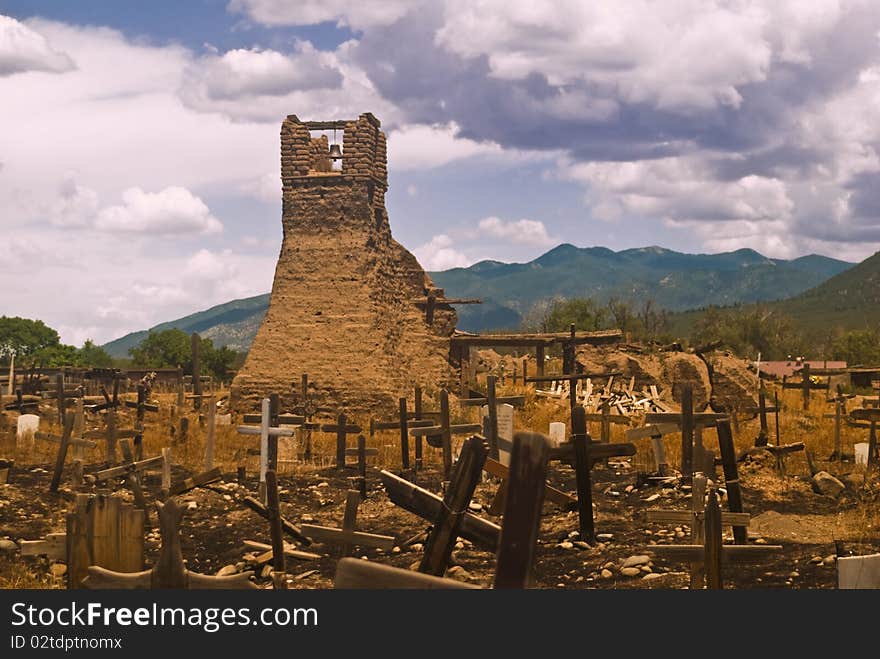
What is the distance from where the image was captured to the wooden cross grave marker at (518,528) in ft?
14.8

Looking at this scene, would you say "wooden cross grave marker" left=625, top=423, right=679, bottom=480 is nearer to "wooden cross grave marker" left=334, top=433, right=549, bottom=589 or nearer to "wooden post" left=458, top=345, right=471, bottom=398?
"wooden cross grave marker" left=334, top=433, right=549, bottom=589

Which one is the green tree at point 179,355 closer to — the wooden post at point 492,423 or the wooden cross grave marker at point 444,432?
the wooden cross grave marker at point 444,432

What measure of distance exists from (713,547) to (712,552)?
4cm

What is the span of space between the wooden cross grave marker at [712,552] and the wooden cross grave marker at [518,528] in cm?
383

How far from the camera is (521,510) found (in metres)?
4.60

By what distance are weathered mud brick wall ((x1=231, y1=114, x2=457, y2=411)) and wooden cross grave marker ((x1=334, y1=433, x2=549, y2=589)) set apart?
2890cm

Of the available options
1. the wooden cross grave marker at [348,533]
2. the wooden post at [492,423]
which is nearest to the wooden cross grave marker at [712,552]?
the wooden cross grave marker at [348,533]

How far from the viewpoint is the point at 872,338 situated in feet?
237

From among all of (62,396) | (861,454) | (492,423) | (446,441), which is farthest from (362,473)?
(62,396)

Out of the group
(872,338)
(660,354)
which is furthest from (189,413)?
(872,338)

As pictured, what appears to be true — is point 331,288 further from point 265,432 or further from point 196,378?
point 265,432

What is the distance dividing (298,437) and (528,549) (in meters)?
23.2

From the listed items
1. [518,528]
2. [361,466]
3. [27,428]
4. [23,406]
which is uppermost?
[518,528]

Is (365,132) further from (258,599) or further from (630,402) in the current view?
(258,599)
